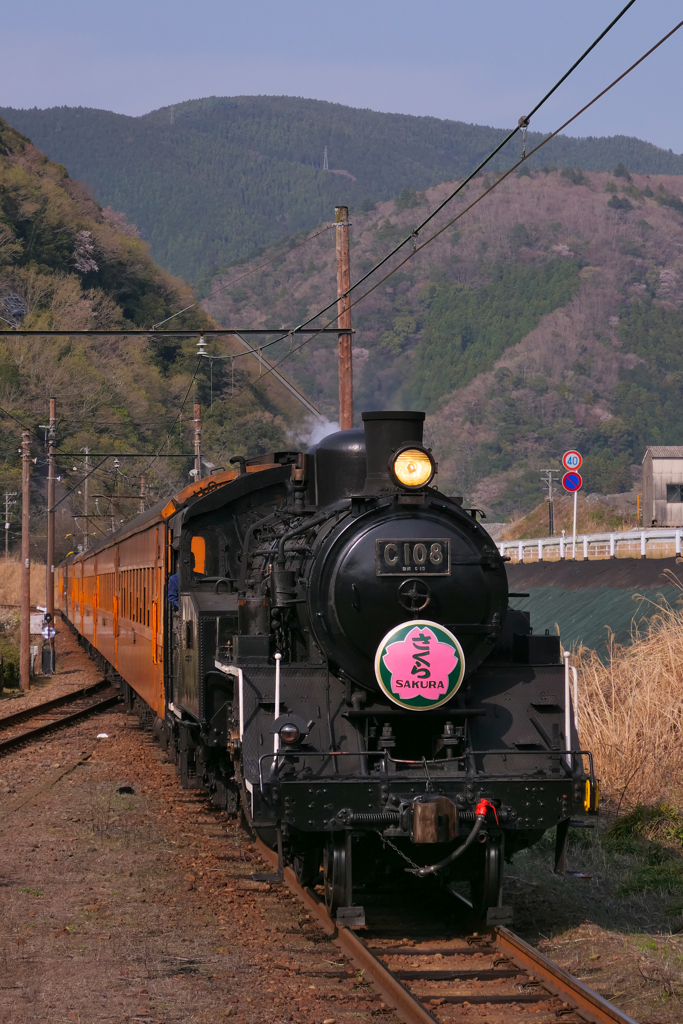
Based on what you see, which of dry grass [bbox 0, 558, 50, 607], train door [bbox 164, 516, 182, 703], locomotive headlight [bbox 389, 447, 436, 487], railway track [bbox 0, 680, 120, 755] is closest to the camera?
locomotive headlight [bbox 389, 447, 436, 487]

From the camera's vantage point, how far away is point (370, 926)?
724cm

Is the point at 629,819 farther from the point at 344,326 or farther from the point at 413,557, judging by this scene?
the point at 344,326

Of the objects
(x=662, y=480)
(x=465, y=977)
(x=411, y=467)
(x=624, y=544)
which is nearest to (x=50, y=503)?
(x=624, y=544)

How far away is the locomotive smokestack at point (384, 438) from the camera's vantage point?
7.58m

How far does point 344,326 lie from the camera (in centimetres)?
1658

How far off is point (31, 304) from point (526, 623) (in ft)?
211

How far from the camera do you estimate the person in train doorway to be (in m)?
10.6

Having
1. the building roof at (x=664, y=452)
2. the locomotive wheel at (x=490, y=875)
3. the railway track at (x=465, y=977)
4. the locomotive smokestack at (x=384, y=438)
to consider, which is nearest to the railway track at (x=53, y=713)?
the locomotive smokestack at (x=384, y=438)


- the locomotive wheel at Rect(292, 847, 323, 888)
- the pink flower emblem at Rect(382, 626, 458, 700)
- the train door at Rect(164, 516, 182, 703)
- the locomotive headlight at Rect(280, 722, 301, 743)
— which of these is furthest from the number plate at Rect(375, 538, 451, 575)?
the train door at Rect(164, 516, 182, 703)

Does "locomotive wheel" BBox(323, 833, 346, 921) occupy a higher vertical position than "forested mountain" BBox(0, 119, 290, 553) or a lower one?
lower

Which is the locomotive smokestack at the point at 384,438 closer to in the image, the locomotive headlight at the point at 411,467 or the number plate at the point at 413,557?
the locomotive headlight at the point at 411,467

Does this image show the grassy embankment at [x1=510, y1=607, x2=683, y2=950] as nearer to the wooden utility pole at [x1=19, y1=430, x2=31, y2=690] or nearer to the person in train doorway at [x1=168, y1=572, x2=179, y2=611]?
the person in train doorway at [x1=168, y1=572, x2=179, y2=611]

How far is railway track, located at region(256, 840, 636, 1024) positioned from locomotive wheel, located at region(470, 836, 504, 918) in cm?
17

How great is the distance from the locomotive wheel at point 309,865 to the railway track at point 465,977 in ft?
0.74
